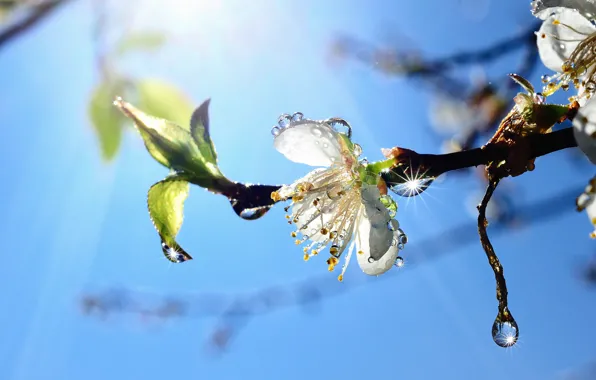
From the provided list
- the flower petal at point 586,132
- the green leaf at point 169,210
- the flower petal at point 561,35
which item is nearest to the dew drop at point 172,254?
the green leaf at point 169,210

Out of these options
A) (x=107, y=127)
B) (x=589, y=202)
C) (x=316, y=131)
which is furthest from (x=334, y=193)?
(x=107, y=127)

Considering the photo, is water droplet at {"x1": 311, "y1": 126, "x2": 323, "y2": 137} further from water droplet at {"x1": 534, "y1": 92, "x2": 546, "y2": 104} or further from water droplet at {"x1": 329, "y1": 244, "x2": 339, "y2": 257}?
water droplet at {"x1": 534, "y1": 92, "x2": 546, "y2": 104}

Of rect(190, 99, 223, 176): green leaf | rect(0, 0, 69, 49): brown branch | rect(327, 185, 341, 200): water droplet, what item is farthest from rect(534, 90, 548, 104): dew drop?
rect(0, 0, 69, 49): brown branch

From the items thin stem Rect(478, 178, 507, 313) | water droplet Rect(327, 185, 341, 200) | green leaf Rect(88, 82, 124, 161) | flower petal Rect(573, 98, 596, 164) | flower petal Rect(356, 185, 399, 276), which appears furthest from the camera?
green leaf Rect(88, 82, 124, 161)

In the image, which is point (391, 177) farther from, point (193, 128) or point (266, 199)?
point (193, 128)

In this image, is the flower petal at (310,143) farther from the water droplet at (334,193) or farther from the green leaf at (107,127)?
the green leaf at (107,127)
